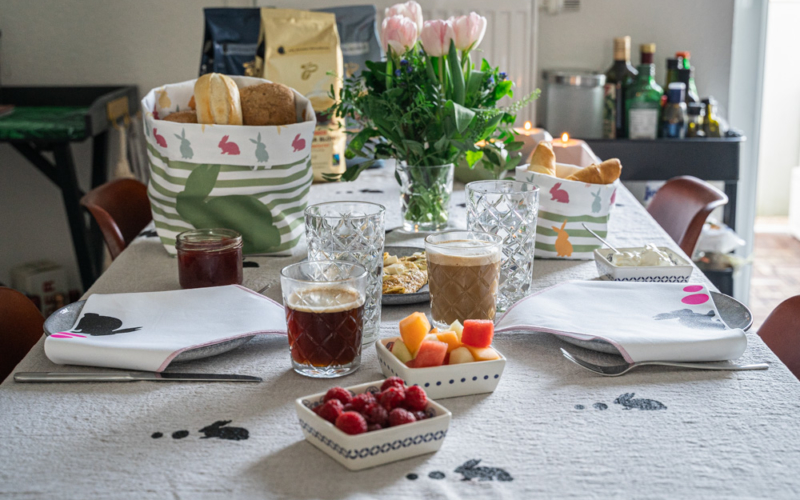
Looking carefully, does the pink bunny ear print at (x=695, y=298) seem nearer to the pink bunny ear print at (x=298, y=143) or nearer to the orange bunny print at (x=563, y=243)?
the orange bunny print at (x=563, y=243)

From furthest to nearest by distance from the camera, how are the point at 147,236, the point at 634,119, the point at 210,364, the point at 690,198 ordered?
the point at 634,119, the point at 690,198, the point at 147,236, the point at 210,364

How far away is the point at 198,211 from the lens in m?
1.15

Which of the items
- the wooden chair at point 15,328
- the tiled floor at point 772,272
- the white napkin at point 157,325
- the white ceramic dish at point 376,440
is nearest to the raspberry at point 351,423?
the white ceramic dish at point 376,440

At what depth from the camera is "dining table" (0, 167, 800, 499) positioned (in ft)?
1.84

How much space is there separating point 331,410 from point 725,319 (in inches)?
20.2

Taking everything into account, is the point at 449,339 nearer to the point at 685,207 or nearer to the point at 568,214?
the point at 568,214

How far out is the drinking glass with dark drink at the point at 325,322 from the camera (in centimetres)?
73

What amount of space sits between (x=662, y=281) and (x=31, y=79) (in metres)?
2.33

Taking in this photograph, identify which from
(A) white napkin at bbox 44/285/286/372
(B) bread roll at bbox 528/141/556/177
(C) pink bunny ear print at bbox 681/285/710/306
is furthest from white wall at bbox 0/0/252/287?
(C) pink bunny ear print at bbox 681/285/710/306

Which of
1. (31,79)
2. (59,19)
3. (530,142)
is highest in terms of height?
(59,19)

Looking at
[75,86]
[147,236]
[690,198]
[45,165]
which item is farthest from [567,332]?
[75,86]

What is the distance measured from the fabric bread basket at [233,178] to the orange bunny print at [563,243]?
16.5 inches

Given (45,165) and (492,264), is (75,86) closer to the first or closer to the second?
(45,165)

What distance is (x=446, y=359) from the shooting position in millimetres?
704
